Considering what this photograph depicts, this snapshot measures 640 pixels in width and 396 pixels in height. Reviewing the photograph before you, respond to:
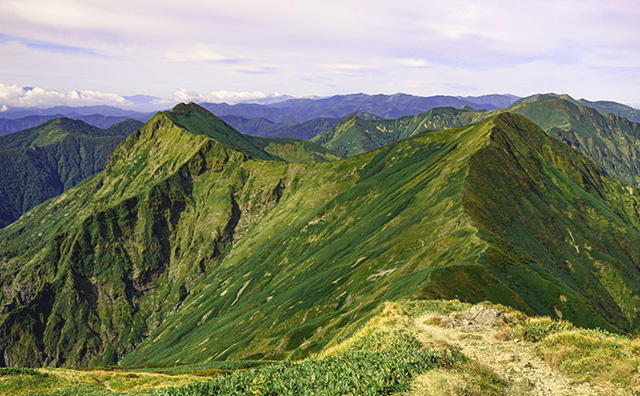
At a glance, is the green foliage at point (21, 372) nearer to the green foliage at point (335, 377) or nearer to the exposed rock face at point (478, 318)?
the green foliage at point (335, 377)

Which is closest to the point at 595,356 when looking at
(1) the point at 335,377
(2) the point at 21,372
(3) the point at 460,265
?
(1) the point at 335,377

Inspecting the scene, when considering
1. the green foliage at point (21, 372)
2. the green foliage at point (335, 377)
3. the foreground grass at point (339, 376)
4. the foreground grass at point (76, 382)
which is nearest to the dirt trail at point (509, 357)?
the foreground grass at point (339, 376)

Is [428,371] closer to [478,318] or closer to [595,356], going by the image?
[595,356]

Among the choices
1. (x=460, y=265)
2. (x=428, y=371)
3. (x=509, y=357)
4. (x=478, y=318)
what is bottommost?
(x=460, y=265)

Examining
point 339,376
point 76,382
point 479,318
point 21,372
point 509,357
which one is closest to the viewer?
point 339,376

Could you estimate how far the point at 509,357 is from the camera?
30.0 meters

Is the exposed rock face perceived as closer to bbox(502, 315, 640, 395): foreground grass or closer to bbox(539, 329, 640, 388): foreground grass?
bbox(502, 315, 640, 395): foreground grass

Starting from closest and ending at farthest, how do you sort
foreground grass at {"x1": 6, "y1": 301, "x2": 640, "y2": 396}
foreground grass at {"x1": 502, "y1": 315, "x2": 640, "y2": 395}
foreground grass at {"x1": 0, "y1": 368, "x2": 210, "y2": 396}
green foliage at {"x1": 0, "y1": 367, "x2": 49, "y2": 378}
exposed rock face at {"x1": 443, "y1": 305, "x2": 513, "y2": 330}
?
foreground grass at {"x1": 6, "y1": 301, "x2": 640, "y2": 396} → foreground grass at {"x1": 502, "y1": 315, "x2": 640, "y2": 395} → exposed rock face at {"x1": 443, "y1": 305, "x2": 513, "y2": 330} → foreground grass at {"x1": 0, "y1": 368, "x2": 210, "y2": 396} → green foliage at {"x1": 0, "y1": 367, "x2": 49, "y2": 378}

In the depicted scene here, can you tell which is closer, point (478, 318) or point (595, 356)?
point (595, 356)

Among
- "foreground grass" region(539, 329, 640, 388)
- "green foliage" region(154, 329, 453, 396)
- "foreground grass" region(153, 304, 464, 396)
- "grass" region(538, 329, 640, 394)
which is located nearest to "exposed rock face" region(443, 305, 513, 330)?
"grass" region(538, 329, 640, 394)

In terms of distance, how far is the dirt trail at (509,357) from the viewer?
25062mm

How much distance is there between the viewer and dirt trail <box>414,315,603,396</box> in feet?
82.2

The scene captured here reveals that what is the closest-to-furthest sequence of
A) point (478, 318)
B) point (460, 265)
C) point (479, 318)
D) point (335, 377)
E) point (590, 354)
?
point (335, 377) < point (590, 354) < point (479, 318) < point (478, 318) < point (460, 265)

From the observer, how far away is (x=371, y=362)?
28.2 metres
